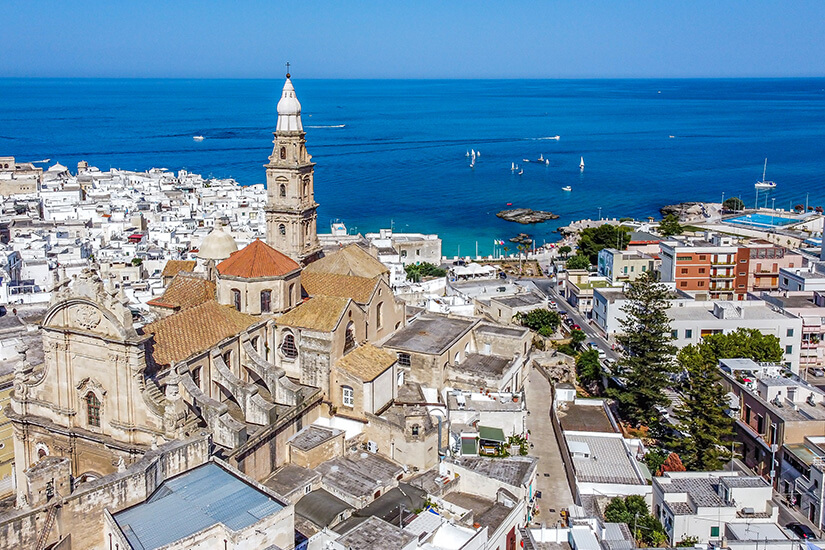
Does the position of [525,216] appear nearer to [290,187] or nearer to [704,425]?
[290,187]

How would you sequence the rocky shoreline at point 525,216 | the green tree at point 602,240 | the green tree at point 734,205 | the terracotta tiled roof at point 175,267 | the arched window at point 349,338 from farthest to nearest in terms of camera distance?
the rocky shoreline at point 525,216 → the green tree at point 734,205 → the green tree at point 602,240 → the terracotta tiled roof at point 175,267 → the arched window at point 349,338

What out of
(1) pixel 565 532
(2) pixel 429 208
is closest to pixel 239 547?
(1) pixel 565 532

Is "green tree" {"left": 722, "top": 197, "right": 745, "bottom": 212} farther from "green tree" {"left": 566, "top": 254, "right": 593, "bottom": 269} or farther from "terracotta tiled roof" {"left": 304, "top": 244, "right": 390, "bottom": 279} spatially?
"terracotta tiled roof" {"left": 304, "top": 244, "right": 390, "bottom": 279}

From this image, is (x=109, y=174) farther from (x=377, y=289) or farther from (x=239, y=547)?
(x=239, y=547)

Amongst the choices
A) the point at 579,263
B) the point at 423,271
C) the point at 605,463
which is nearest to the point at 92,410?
the point at 605,463

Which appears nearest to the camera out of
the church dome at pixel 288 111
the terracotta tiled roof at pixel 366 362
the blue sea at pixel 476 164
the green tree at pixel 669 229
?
the terracotta tiled roof at pixel 366 362

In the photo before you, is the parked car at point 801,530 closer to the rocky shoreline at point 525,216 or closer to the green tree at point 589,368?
the green tree at point 589,368

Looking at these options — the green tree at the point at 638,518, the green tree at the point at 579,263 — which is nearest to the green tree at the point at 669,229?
the green tree at the point at 579,263

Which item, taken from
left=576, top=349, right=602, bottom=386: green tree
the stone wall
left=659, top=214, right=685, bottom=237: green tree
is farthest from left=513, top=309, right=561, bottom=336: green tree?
left=659, top=214, right=685, bottom=237: green tree
